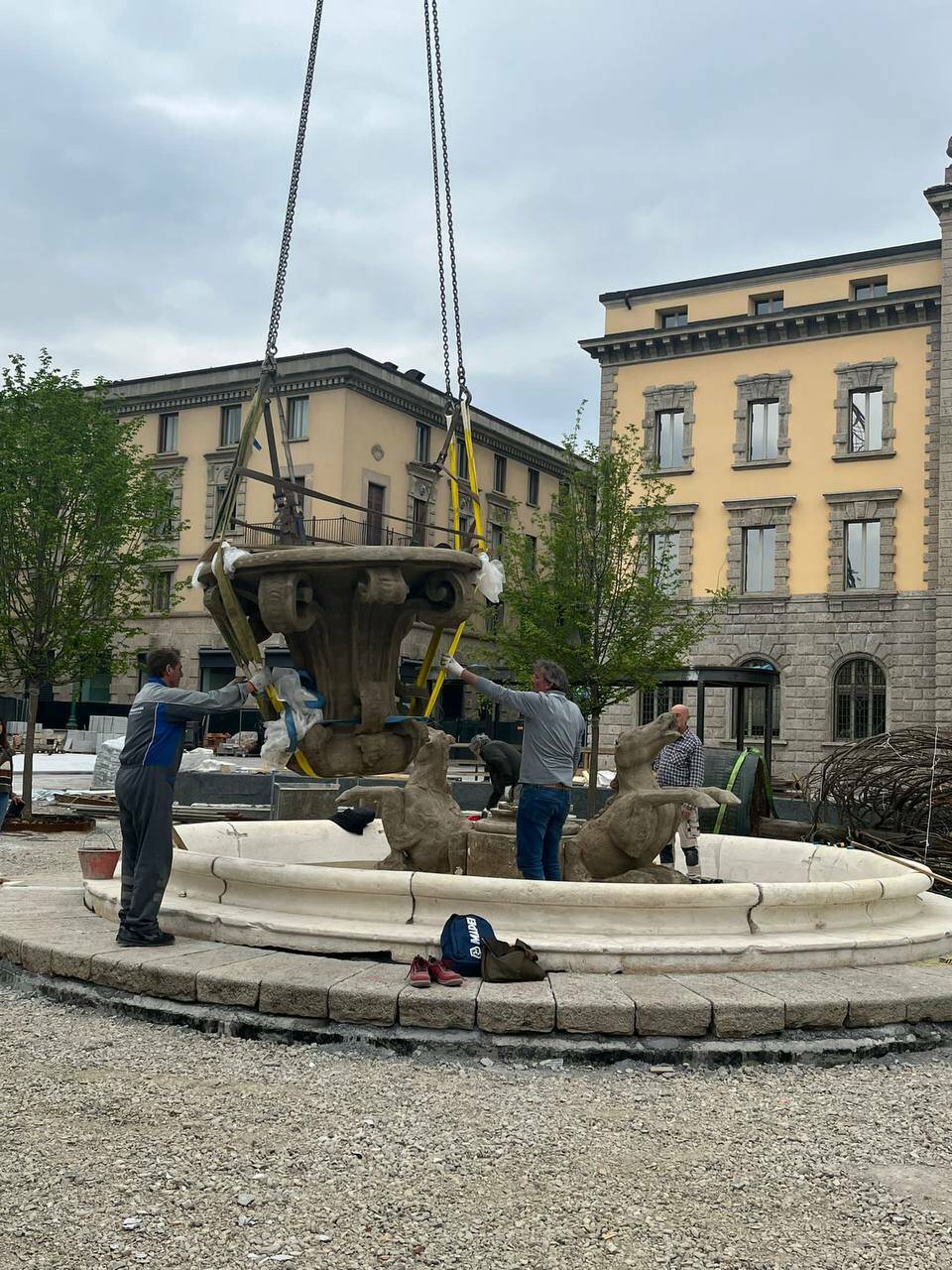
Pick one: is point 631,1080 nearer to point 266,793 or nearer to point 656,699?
point 266,793

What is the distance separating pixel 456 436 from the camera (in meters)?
8.33

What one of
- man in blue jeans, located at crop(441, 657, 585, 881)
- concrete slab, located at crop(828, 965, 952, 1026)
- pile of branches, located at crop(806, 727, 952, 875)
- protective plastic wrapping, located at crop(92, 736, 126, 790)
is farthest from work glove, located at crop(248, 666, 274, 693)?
protective plastic wrapping, located at crop(92, 736, 126, 790)

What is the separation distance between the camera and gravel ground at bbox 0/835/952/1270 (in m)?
3.28

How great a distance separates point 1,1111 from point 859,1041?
369cm

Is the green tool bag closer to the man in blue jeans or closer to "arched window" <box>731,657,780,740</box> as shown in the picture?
the man in blue jeans

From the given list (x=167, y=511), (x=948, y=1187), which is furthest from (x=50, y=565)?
(x=948, y=1187)

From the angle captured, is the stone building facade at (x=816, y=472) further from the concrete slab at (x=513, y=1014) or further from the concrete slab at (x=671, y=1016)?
the concrete slab at (x=513, y=1014)

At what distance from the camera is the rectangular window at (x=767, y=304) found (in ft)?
110

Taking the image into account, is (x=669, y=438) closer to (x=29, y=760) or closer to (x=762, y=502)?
(x=762, y=502)

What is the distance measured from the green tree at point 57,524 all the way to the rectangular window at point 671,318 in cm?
2100

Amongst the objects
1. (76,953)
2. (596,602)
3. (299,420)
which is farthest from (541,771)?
(299,420)

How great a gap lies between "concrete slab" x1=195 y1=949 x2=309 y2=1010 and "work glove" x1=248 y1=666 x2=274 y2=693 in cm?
175

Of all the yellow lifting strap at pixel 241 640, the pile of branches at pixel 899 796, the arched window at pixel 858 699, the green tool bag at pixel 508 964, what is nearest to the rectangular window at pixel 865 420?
the arched window at pixel 858 699

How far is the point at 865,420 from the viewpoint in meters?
31.4
